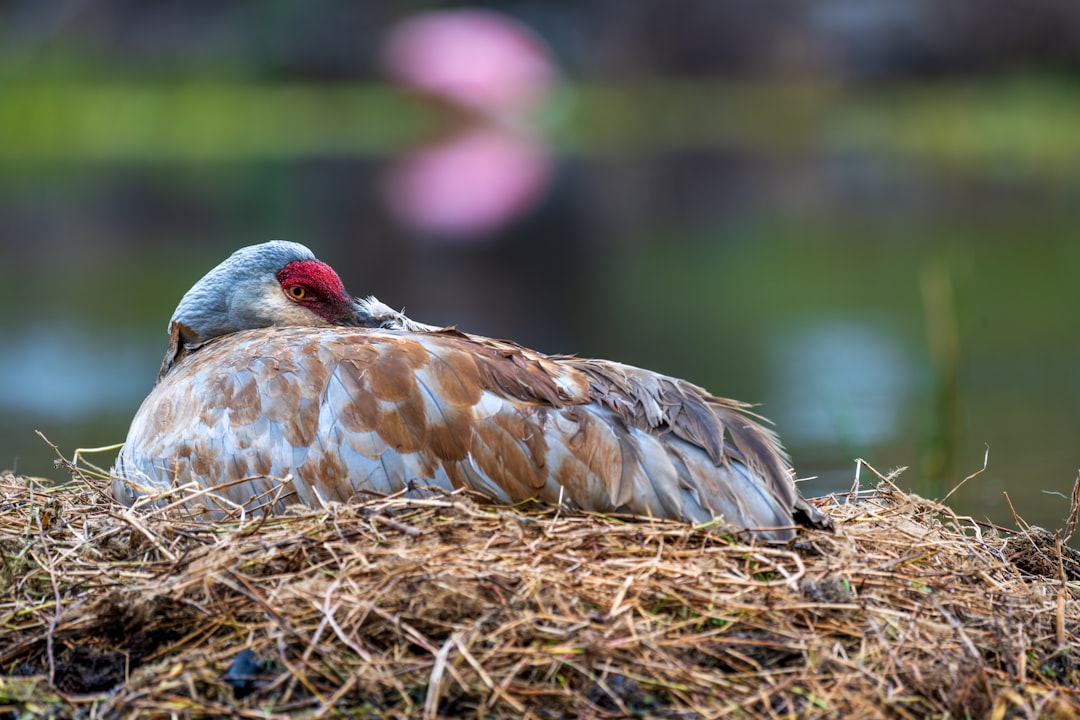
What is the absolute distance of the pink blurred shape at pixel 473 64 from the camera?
3033cm

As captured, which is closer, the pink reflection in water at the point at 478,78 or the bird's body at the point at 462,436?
the bird's body at the point at 462,436

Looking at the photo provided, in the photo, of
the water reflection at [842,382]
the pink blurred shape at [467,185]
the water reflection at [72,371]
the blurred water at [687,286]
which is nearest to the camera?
the water reflection at [842,382]

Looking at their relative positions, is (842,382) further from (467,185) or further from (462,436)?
(467,185)

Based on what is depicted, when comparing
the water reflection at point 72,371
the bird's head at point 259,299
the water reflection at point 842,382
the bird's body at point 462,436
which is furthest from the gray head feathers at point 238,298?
the water reflection at point 72,371

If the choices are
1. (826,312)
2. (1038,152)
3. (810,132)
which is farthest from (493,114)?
(826,312)

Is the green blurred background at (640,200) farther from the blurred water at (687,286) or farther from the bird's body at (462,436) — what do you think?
the bird's body at (462,436)

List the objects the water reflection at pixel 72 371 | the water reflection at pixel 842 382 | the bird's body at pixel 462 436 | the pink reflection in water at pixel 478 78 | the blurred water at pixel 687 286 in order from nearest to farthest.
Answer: the bird's body at pixel 462 436, the water reflection at pixel 842 382, the blurred water at pixel 687 286, the water reflection at pixel 72 371, the pink reflection in water at pixel 478 78

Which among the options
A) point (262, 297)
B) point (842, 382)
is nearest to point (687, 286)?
point (842, 382)

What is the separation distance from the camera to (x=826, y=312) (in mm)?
11273

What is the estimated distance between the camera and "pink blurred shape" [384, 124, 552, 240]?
659 inches

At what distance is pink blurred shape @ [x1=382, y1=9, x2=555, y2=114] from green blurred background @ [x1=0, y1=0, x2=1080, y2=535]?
34cm

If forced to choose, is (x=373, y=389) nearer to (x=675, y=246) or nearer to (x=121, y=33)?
(x=675, y=246)

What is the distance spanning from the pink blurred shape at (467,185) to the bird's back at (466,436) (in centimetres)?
1142

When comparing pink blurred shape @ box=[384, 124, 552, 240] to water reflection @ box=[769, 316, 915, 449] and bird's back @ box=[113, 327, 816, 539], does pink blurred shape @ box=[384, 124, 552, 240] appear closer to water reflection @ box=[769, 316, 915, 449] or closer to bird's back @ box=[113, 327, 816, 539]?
water reflection @ box=[769, 316, 915, 449]
